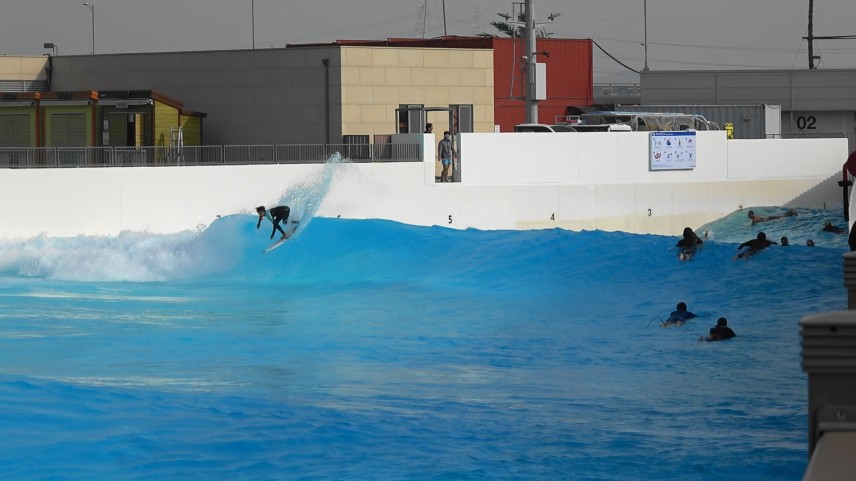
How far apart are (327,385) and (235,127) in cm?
2771

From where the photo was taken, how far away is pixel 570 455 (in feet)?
40.8

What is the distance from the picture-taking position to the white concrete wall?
31.8 m

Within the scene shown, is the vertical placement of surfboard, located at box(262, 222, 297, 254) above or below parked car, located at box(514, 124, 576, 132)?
below

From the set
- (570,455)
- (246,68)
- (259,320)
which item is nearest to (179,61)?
(246,68)

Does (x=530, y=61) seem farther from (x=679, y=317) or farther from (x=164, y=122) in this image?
(x=679, y=317)

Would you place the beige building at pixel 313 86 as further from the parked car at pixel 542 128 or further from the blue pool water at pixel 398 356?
the blue pool water at pixel 398 356

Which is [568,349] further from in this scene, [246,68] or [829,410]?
[246,68]

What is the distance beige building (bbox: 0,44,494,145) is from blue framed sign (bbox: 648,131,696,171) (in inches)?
281

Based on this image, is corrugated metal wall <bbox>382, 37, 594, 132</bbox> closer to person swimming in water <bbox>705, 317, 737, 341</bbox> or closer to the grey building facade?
the grey building facade

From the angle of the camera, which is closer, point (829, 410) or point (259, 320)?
point (829, 410)

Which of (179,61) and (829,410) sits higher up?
(179,61)

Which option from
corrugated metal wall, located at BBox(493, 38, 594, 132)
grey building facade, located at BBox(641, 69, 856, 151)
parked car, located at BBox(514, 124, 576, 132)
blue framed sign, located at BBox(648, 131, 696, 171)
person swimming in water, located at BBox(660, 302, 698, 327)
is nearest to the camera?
person swimming in water, located at BBox(660, 302, 698, 327)

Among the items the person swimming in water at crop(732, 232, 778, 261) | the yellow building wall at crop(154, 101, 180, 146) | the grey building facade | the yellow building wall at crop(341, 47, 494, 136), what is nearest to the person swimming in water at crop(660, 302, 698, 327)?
the person swimming in water at crop(732, 232, 778, 261)

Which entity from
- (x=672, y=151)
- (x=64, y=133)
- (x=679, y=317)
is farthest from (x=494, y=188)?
(x=679, y=317)
